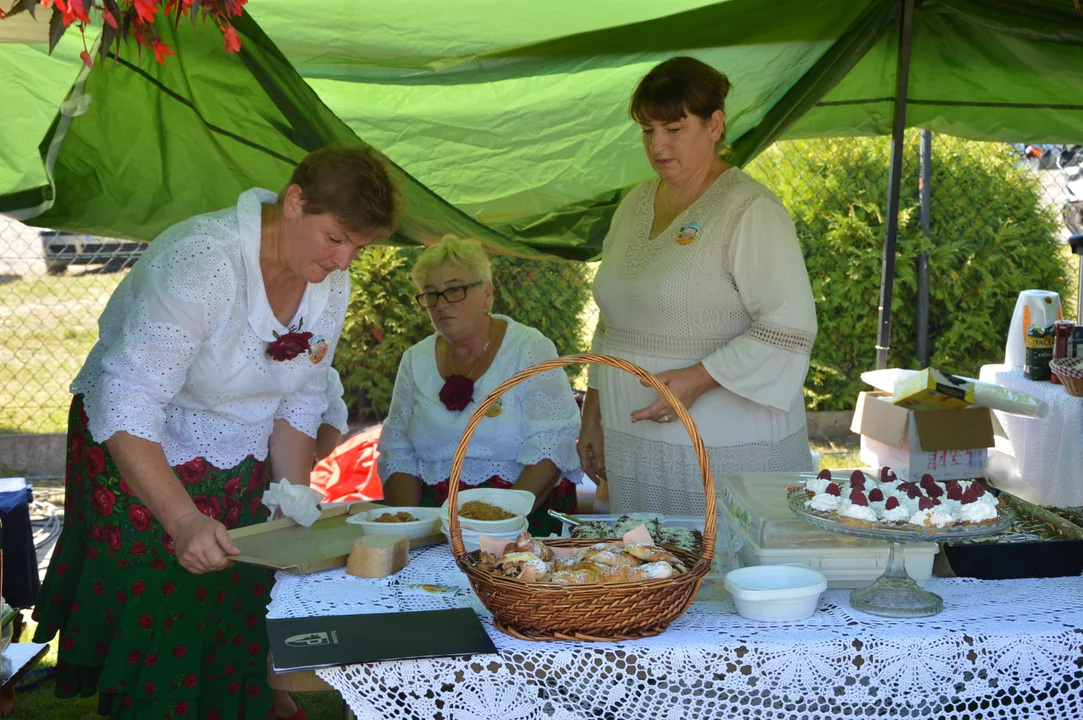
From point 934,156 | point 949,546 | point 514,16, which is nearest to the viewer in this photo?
point 949,546

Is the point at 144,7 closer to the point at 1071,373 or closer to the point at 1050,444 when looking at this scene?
the point at 1071,373

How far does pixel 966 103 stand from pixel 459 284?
2.01 metres

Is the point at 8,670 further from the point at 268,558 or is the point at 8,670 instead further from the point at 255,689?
the point at 268,558

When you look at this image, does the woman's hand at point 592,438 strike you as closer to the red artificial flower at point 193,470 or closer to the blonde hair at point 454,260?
the blonde hair at point 454,260

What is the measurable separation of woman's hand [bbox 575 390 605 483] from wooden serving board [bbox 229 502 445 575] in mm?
777

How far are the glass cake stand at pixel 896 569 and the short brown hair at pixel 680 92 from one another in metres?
1.10

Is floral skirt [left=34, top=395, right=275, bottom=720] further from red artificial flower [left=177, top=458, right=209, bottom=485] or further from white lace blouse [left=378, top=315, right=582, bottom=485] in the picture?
white lace blouse [left=378, top=315, right=582, bottom=485]

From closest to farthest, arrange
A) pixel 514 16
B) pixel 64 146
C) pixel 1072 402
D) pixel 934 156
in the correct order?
1. pixel 64 146
2. pixel 514 16
3. pixel 1072 402
4. pixel 934 156

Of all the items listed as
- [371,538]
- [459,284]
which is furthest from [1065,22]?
[371,538]

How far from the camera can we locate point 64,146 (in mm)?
2984

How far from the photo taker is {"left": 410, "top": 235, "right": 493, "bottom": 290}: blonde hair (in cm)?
312

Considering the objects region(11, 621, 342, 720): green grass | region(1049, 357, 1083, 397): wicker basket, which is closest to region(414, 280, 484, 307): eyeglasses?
region(11, 621, 342, 720): green grass

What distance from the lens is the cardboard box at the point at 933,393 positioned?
387 cm

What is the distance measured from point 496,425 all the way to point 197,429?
2.98 ft
